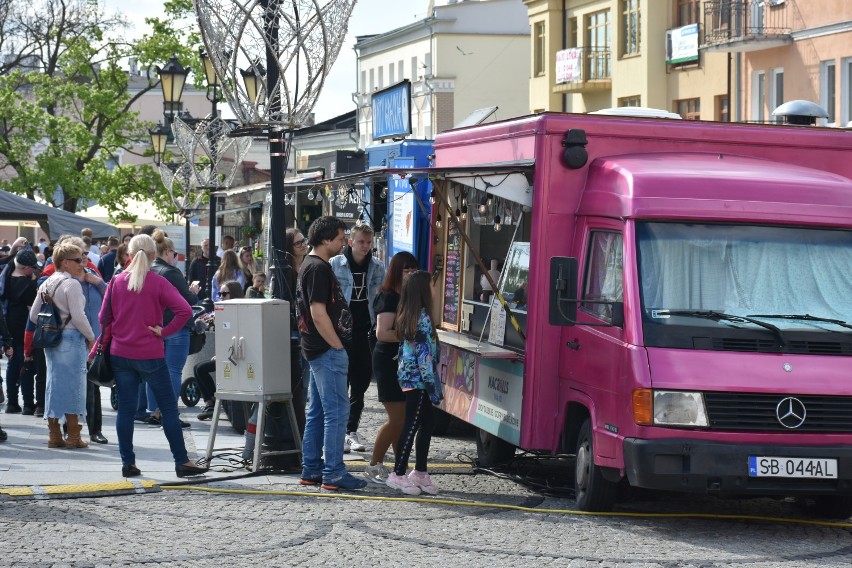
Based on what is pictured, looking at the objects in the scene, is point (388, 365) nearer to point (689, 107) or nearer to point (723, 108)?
point (723, 108)

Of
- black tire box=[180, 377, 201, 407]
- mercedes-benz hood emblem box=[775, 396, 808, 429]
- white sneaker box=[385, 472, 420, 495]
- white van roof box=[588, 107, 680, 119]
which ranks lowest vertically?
white sneaker box=[385, 472, 420, 495]

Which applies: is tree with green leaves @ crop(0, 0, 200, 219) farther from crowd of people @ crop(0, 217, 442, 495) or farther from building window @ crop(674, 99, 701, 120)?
crowd of people @ crop(0, 217, 442, 495)

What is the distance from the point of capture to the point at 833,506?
10359 mm

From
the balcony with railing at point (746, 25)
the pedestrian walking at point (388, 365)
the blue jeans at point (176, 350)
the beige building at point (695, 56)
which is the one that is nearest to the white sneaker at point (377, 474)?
the pedestrian walking at point (388, 365)

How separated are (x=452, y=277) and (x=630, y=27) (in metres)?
32.1

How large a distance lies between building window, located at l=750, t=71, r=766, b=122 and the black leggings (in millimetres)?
28200

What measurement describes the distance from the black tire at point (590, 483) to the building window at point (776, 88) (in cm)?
2792

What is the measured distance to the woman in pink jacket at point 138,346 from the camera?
11.2 meters

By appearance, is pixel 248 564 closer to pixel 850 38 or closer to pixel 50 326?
pixel 50 326

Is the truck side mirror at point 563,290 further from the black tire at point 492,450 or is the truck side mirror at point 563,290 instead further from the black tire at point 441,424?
the black tire at point 441,424

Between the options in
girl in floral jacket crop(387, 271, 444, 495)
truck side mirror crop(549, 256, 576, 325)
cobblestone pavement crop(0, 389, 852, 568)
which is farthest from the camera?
girl in floral jacket crop(387, 271, 444, 495)

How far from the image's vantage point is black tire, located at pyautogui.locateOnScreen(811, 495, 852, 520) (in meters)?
10.2

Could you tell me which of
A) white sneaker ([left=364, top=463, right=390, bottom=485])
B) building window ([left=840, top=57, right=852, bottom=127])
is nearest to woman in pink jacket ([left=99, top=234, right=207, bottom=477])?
white sneaker ([left=364, top=463, right=390, bottom=485])

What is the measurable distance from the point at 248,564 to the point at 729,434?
123 inches
